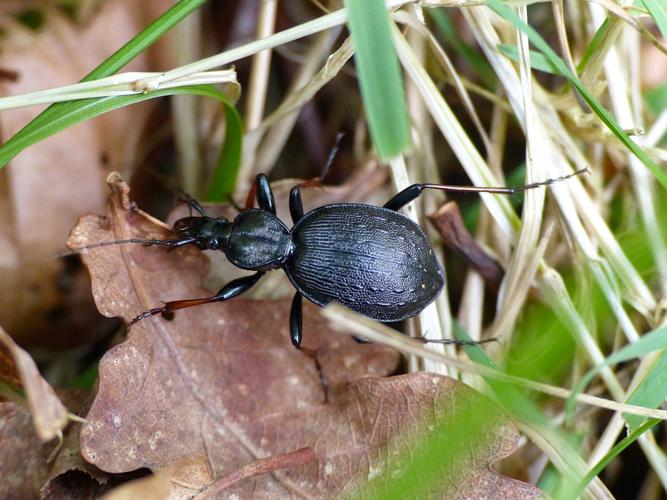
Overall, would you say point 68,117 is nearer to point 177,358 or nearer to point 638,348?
point 177,358

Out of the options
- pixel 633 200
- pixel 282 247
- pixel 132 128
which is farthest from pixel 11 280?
pixel 633 200

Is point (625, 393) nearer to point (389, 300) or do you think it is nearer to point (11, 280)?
point (389, 300)

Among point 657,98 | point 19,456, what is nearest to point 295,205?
point 19,456

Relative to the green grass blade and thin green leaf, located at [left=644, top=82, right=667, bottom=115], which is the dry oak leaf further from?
thin green leaf, located at [left=644, top=82, right=667, bottom=115]

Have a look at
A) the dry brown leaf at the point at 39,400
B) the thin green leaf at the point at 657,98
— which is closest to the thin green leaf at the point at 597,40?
the thin green leaf at the point at 657,98

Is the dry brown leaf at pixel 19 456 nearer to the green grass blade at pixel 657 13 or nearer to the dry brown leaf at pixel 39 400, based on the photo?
the dry brown leaf at pixel 39 400
